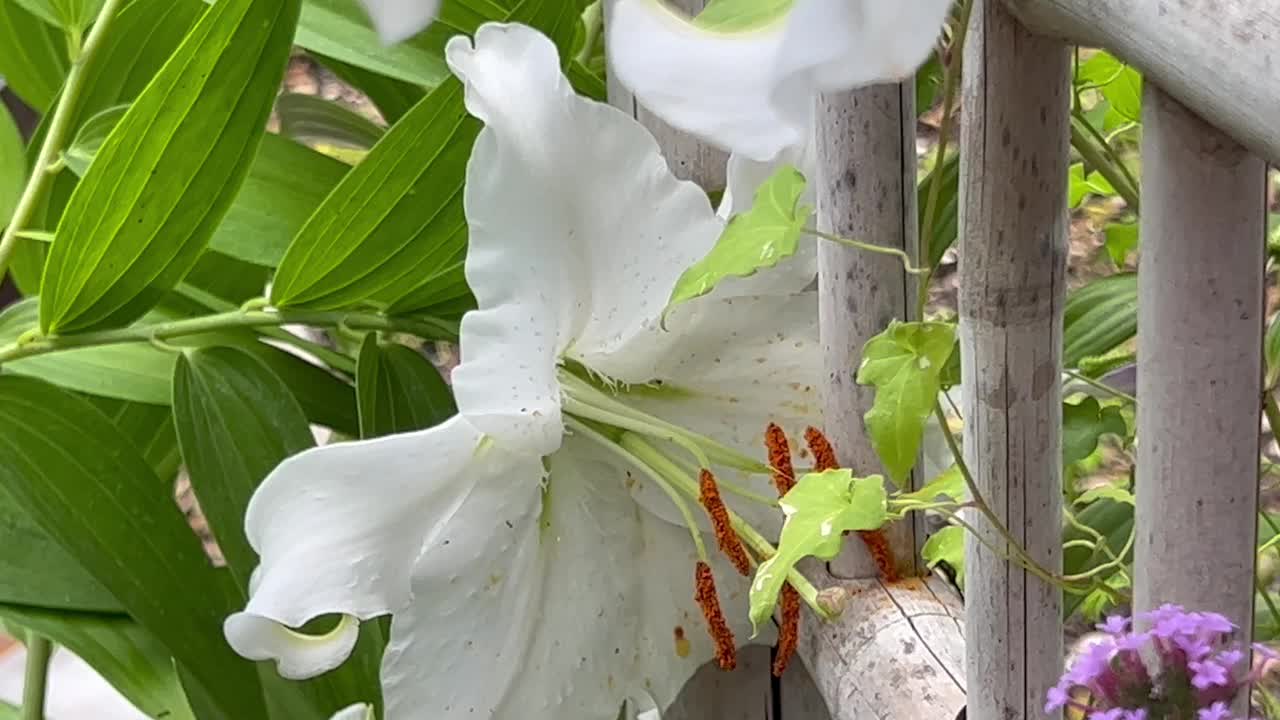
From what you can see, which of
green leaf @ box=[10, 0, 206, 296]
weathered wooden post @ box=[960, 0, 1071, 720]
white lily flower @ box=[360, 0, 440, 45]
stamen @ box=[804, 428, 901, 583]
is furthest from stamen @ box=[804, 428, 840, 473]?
green leaf @ box=[10, 0, 206, 296]

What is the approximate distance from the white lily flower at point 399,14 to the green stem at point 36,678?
0.61 m

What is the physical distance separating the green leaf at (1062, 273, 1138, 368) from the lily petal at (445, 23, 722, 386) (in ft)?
0.83

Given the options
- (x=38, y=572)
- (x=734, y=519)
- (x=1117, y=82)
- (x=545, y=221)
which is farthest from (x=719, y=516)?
(x=38, y=572)

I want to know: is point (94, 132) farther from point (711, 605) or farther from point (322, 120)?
point (711, 605)

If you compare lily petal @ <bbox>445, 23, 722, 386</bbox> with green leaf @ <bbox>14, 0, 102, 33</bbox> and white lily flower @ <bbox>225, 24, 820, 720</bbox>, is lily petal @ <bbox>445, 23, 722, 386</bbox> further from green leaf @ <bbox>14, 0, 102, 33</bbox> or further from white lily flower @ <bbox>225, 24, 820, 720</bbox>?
green leaf @ <bbox>14, 0, 102, 33</bbox>

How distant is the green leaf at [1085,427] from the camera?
1.70 ft

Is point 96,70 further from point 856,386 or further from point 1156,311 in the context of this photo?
point 1156,311

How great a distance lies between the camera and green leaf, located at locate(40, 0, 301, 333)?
1.82 ft

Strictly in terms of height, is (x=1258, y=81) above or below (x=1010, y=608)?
above

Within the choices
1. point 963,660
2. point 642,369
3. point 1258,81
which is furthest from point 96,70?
point 1258,81

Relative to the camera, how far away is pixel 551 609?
1.80 ft

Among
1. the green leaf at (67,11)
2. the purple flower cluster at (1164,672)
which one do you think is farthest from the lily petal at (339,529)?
the green leaf at (67,11)

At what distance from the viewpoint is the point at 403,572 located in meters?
0.47

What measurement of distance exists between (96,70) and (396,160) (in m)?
0.28
